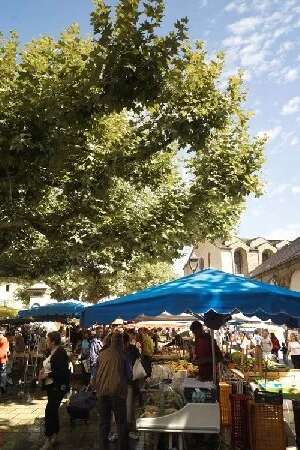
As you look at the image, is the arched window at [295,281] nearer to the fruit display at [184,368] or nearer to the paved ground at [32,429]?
the fruit display at [184,368]

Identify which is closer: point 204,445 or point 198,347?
point 204,445

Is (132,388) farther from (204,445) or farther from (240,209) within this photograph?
(240,209)

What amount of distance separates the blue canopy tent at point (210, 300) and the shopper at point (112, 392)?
2.33 feet

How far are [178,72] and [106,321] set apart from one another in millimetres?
4406

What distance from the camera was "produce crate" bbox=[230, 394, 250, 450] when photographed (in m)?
7.54

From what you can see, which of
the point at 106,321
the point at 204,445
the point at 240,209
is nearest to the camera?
the point at 106,321

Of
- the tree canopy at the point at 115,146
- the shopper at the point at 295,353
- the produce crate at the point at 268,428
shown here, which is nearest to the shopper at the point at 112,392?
the produce crate at the point at 268,428

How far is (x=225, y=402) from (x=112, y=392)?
1.97 meters

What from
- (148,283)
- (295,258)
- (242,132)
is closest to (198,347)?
(242,132)

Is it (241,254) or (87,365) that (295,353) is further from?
(241,254)

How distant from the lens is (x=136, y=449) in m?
8.01

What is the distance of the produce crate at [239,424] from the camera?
7543 mm

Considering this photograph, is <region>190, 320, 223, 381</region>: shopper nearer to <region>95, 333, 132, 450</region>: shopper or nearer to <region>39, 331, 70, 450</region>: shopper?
<region>95, 333, 132, 450</region>: shopper

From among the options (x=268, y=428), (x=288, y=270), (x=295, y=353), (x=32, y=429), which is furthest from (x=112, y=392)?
(x=288, y=270)
